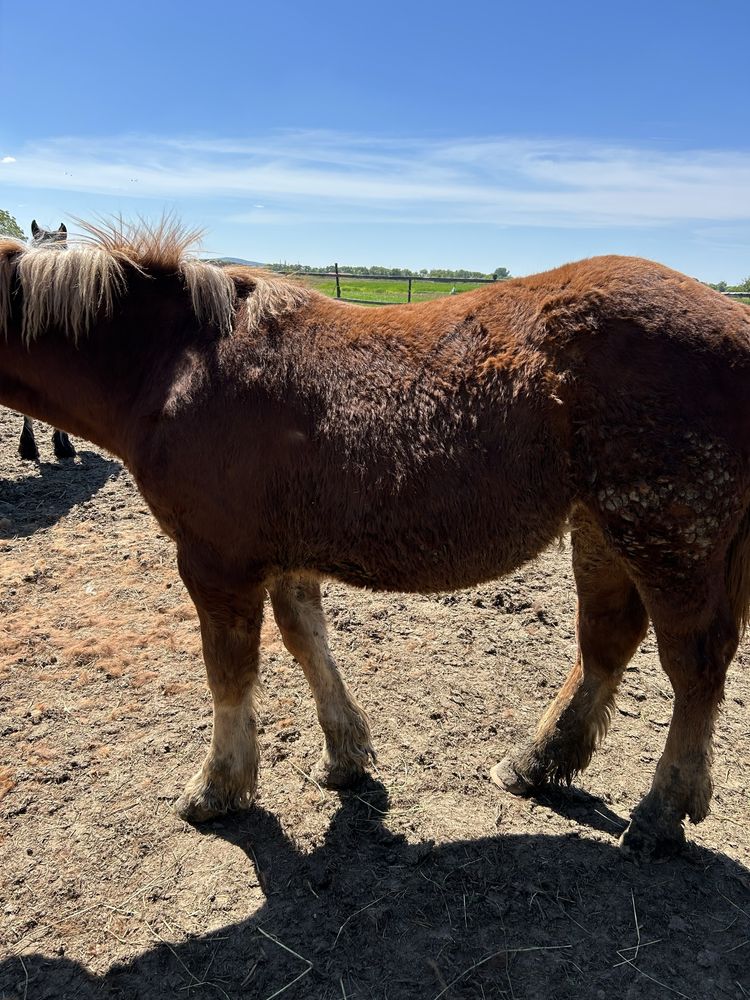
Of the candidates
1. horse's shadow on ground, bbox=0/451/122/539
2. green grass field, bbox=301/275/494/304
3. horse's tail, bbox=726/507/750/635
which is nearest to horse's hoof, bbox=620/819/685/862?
horse's tail, bbox=726/507/750/635

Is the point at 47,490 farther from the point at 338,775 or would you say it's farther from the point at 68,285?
the point at 338,775

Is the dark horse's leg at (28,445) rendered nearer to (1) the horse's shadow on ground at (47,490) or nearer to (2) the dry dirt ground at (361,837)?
(1) the horse's shadow on ground at (47,490)

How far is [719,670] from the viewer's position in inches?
97.0

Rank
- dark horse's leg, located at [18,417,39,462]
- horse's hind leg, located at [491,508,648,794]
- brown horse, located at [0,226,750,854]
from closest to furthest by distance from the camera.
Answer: brown horse, located at [0,226,750,854]
horse's hind leg, located at [491,508,648,794]
dark horse's leg, located at [18,417,39,462]

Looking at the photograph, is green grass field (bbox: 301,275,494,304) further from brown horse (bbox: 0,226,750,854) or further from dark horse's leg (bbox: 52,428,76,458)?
brown horse (bbox: 0,226,750,854)

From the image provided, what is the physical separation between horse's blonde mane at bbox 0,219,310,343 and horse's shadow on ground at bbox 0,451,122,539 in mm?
3367

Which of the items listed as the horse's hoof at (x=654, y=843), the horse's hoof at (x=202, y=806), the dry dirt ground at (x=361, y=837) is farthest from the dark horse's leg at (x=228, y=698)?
the horse's hoof at (x=654, y=843)

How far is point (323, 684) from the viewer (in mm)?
3113

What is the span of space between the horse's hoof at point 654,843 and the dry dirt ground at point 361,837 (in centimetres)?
6

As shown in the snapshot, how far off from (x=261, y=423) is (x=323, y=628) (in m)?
1.19

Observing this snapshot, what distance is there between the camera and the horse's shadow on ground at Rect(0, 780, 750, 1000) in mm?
2131

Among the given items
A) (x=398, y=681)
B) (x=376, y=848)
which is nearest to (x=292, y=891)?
(x=376, y=848)

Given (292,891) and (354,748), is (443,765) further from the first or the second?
(292,891)

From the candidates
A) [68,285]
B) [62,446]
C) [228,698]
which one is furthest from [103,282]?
[62,446]
